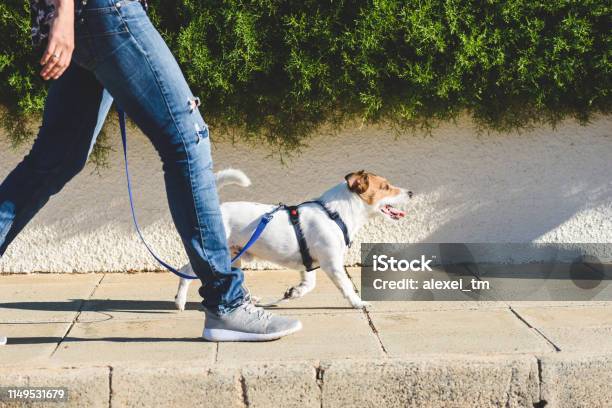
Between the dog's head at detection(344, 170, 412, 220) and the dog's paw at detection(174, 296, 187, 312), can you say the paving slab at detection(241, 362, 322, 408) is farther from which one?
the dog's head at detection(344, 170, 412, 220)

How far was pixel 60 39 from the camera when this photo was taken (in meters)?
2.96

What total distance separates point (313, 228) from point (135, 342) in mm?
1201

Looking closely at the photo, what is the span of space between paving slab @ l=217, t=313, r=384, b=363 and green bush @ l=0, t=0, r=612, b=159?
1705mm

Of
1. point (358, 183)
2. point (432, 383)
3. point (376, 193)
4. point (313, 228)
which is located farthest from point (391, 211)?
point (432, 383)

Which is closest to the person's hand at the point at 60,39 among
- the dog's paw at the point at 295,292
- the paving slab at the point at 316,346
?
the paving slab at the point at 316,346

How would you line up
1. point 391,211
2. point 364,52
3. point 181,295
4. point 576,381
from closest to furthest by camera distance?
point 576,381, point 181,295, point 391,211, point 364,52

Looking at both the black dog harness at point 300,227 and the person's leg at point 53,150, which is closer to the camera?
the person's leg at point 53,150

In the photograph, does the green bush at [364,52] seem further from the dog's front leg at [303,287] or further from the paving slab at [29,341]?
the paving slab at [29,341]

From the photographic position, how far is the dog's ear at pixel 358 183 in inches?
179

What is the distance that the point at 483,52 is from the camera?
16.5 ft

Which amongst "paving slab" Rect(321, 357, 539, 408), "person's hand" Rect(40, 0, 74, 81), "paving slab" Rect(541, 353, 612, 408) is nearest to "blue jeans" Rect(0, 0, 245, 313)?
"person's hand" Rect(40, 0, 74, 81)

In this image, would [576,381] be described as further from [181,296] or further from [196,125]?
[181,296]

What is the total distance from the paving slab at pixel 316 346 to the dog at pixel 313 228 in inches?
16.2

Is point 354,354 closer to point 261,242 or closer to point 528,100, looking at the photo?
point 261,242
